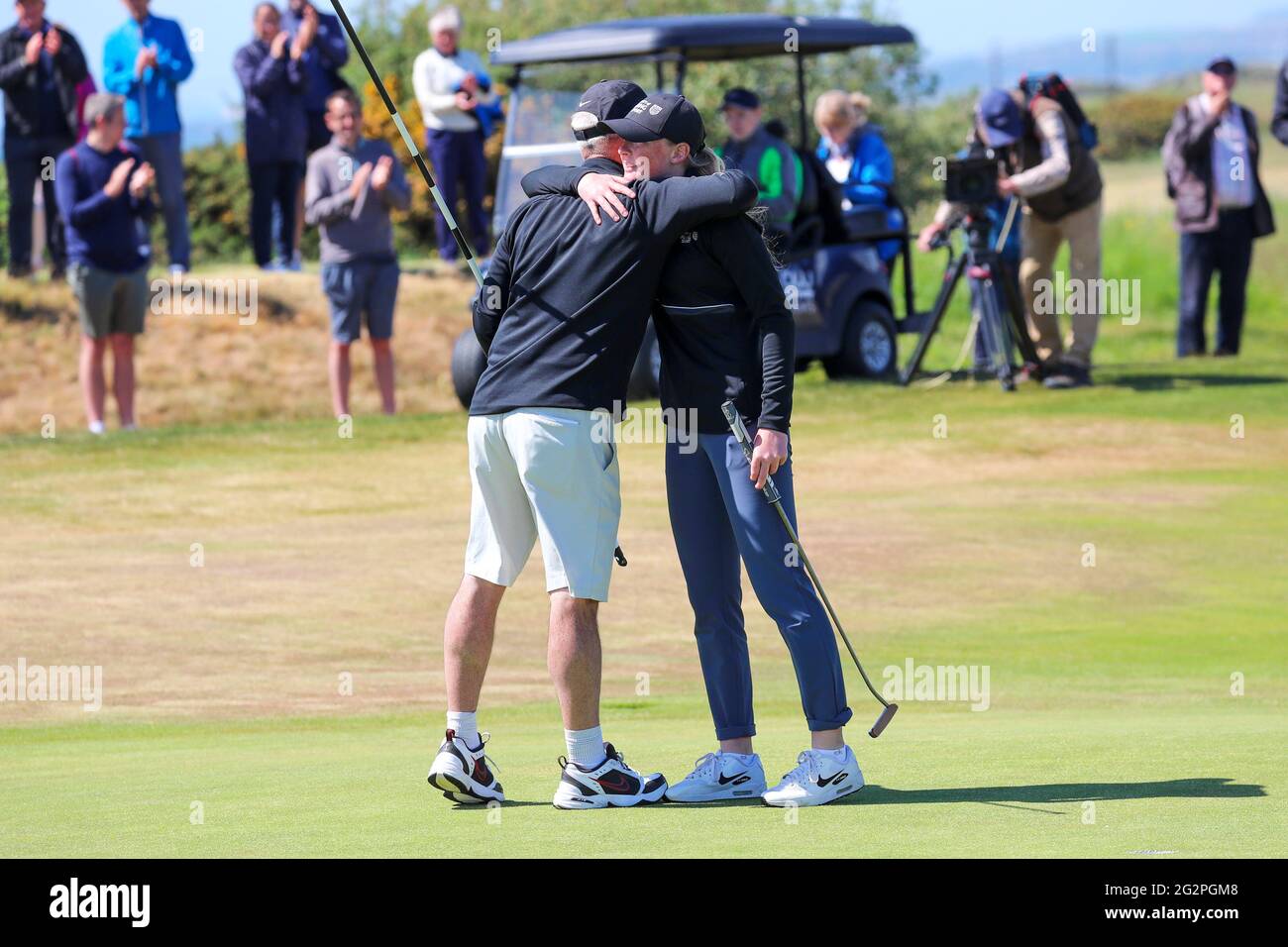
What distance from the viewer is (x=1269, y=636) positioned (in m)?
10.8

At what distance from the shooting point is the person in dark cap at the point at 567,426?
6.25 metres

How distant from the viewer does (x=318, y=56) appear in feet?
65.0

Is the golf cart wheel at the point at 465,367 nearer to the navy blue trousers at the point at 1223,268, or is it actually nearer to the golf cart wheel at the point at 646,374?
the golf cart wheel at the point at 646,374

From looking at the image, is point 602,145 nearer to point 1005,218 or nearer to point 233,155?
point 1005,218

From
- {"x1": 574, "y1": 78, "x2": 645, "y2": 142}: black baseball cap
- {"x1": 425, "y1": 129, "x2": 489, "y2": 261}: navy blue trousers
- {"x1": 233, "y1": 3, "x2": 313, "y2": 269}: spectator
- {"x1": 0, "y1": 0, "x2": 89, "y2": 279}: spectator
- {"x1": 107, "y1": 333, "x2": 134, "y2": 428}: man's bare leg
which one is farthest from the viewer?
{"x1": 425, "y1": 129, "x2": 489, "y2": 261}: navy blue trousers

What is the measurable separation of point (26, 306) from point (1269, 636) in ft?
45.2

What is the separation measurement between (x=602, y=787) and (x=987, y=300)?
12.1m

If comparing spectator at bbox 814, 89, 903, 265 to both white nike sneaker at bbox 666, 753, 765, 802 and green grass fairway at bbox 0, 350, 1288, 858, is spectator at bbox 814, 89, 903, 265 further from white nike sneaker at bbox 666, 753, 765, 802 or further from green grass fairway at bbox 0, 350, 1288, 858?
white nike sneaker at bbox 666, 753, 765, 802

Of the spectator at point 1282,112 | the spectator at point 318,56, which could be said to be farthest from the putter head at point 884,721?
the spectator at point 1282,112

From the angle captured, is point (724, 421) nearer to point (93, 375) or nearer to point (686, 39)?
point (93, 375)

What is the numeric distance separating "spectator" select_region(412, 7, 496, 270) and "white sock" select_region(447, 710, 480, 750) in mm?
13336

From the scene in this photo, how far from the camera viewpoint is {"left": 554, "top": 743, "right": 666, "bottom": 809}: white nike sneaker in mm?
6246

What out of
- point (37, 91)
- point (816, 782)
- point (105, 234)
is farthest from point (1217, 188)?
point (816, 782)

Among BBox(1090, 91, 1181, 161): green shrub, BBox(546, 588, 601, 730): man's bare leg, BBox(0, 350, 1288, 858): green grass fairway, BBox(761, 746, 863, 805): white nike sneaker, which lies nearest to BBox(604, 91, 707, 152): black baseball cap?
BBox(546, 588, 601, 730): man's bare leg
